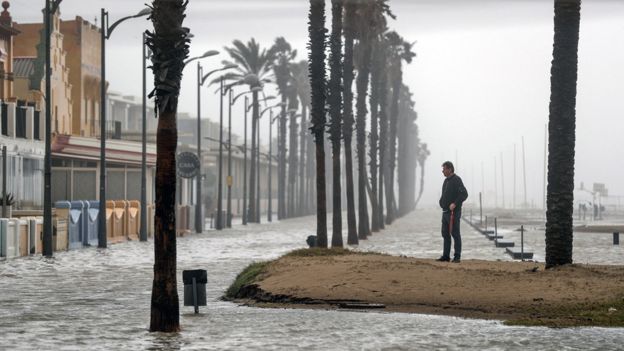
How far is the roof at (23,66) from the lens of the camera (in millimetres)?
77188

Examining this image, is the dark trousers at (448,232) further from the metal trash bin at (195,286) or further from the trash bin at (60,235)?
the trash bin at (60,235)

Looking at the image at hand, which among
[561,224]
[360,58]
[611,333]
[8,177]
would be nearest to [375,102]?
[360,58]

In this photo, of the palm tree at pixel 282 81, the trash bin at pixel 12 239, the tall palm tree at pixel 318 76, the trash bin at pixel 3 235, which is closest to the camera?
the tall palm tree at pixel 318 76

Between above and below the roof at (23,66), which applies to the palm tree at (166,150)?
below

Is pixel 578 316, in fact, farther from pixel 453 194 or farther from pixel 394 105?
pixel 394 105

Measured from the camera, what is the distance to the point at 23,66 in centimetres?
7850

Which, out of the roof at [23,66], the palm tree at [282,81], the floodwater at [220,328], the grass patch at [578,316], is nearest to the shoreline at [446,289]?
the grass patch at [578,316]

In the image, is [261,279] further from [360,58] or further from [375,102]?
[375,102]

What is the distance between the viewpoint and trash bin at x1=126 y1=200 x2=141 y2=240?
58250 mm

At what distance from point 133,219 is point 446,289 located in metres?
39.0

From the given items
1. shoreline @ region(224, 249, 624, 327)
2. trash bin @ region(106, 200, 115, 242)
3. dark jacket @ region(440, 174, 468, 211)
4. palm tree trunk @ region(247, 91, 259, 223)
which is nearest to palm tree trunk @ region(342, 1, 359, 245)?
trash bin @ region(106, 200, 115, 242)

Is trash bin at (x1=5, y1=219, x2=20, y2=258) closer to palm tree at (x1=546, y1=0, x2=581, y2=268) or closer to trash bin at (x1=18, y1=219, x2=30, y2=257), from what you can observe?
trash bin at (x1=18, y1=219, x2=30, y2=257)

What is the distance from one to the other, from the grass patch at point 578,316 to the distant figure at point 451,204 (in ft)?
25.2

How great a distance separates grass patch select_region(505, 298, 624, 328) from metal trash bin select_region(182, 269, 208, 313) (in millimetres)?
4658
